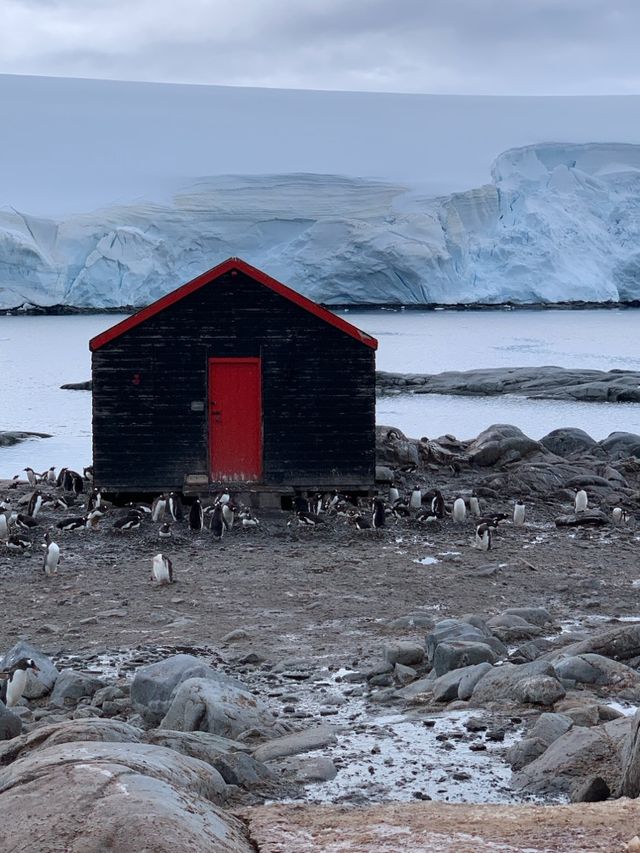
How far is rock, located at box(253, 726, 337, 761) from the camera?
6645 mm

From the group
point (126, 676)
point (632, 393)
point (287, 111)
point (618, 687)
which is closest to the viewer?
point (618, 687)

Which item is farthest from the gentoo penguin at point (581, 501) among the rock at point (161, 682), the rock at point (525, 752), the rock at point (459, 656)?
the rock at point (525, 752)

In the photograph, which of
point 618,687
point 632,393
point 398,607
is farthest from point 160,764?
point 632,393

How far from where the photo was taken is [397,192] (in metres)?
56.9

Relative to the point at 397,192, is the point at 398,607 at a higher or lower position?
lower

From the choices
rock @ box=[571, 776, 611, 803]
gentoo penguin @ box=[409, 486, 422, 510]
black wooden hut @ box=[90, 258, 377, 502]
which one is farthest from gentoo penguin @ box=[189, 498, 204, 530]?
rock @ box=[571, 776, 611, 803]

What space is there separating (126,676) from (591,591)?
5022mm

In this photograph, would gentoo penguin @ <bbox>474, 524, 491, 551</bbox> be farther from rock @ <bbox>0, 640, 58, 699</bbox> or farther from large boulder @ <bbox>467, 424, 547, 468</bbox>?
A: rock @ <bbox>0, 640, 58, 699</bbox>

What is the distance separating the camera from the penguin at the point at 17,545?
1375 cm

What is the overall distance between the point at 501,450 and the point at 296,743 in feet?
43.5

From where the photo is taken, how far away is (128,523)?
14.5 meters

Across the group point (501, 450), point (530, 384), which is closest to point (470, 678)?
point (501, 450)

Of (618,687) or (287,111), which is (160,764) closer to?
(618,687)

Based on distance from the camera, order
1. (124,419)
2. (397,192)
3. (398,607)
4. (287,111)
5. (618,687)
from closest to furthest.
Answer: (618,687) → (398,607) → (124,419) → (397,192) → (287,111)
